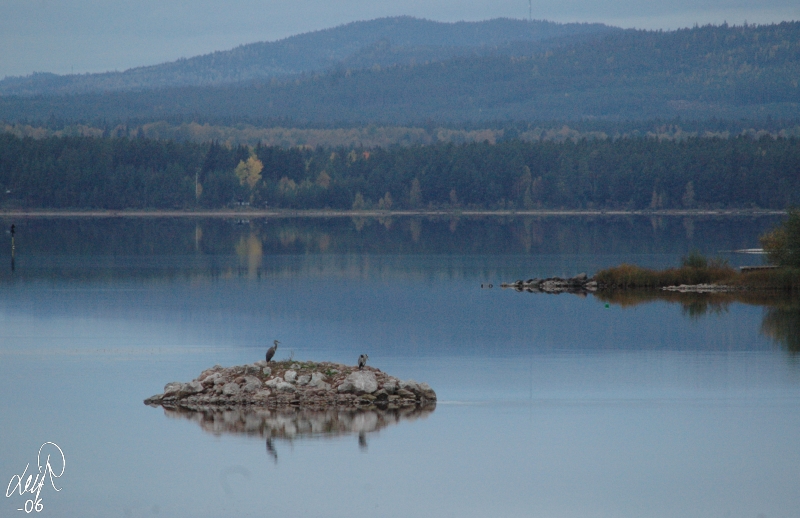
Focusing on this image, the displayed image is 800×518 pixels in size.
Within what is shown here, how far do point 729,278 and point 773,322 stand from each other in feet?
46.1

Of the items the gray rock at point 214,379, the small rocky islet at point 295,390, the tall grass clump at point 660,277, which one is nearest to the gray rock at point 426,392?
the small rocky islet at point 295,390

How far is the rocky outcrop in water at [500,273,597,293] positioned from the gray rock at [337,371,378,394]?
31.0 meters

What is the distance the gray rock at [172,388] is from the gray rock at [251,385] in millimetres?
1434

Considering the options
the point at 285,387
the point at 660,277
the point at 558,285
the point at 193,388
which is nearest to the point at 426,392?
the point at 285,387

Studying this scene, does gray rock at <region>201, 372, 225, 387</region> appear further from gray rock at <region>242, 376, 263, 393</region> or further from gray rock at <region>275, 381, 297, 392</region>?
gray rock at <region>275, 381, 297, 392</region>

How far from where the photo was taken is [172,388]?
26.6 meters

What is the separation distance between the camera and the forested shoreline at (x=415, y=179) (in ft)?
578

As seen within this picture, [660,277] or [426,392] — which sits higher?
[426,392]

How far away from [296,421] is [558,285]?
34575 millimetres

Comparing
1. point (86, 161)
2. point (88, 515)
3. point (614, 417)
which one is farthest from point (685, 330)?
point (86, 161)

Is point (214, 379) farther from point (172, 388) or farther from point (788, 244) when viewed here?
point (788, 244)

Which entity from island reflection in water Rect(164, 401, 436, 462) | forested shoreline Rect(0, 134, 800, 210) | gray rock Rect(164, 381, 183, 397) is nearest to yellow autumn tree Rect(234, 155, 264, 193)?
forested shoreline Rect(0, 134, 800, 210)

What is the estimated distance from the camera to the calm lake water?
19781mm
